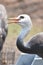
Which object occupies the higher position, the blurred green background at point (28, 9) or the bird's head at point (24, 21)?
the bird's head at point (24, 21)

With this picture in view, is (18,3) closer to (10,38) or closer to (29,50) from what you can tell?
(10,38)

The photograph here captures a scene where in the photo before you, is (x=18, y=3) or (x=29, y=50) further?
(x=18, y=3)

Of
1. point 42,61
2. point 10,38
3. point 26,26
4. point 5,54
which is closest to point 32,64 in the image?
point 42,61

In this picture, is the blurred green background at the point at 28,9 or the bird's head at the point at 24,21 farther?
the blurred green background at the point at 28,9

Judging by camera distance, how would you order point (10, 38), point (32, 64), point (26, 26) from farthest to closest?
1. point (10, 38)
2. point (26, 26)
3. point (32, 64)

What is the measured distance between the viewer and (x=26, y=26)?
5.27 meters

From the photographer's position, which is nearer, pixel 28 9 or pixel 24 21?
pixel 24 21

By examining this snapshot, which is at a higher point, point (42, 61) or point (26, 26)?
point (26, 26)

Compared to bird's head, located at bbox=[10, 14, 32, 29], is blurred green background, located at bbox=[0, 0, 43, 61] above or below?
below

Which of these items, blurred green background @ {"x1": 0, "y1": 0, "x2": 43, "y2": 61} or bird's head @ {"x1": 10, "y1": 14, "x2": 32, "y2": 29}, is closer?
bird's head @ {"x1": 10, "y1": 14, "x2": 32, "y2": 29}

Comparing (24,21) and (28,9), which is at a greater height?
(24,21)

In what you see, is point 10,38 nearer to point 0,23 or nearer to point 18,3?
point 0,23

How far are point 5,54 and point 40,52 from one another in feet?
2.83

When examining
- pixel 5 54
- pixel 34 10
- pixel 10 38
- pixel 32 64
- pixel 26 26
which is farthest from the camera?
pixel 34 10
